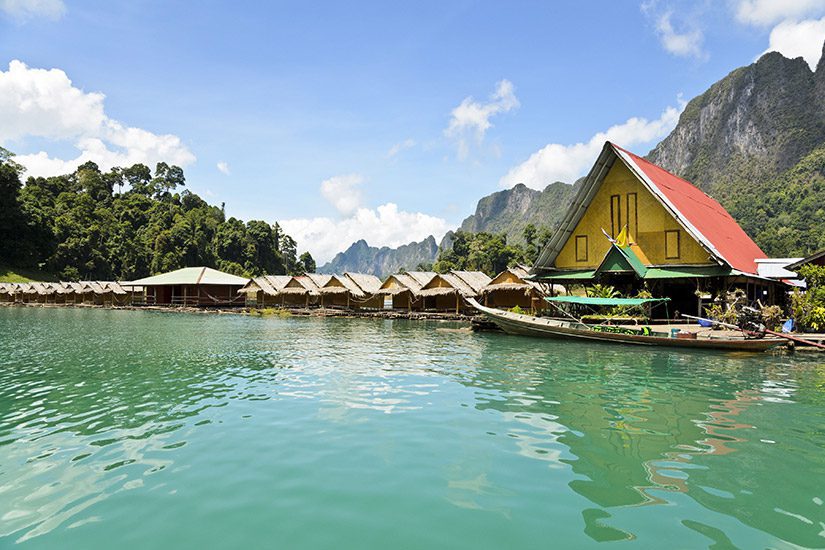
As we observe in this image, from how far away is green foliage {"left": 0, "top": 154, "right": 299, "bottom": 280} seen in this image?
63938 mm

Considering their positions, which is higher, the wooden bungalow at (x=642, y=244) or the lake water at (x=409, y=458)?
the wooden bungalow at (x=642, y=244)

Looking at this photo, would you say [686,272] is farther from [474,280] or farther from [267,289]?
[267,289]

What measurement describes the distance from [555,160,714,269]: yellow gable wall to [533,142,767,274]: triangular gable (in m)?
0.38

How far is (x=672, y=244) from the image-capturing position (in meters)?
21.9

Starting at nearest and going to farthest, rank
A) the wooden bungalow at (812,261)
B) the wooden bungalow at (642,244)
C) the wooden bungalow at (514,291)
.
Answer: the wooden bungalow at (812,261), the wooden bungalow at (642,244), the wooden bungalow at (514,291)

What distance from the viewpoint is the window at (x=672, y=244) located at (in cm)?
2180

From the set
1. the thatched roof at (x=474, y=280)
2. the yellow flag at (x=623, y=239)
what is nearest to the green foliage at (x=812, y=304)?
the yellow flag at (x=623, y=239)

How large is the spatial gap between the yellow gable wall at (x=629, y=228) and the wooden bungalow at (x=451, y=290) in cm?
898

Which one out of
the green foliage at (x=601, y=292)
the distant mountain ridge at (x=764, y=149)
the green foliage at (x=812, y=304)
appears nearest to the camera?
the green foliage at (x=812, y=304)

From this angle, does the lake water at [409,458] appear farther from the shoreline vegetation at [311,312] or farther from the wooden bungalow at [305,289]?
the wooden bungalow at [305,289]

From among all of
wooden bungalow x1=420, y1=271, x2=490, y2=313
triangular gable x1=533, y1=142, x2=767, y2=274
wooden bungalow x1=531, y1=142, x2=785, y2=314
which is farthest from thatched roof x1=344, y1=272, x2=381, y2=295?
triangular gable x1=533, y1=142, x2=767, y2=274

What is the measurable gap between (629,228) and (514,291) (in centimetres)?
1145

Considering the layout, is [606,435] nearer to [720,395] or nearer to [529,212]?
[720,395]

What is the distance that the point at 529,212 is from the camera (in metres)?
175
